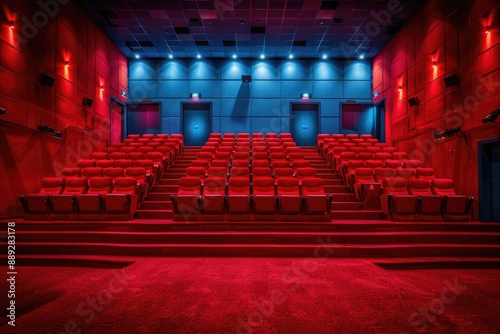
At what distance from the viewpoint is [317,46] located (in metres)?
8.78

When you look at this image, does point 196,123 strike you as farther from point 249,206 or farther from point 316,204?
point 316,204

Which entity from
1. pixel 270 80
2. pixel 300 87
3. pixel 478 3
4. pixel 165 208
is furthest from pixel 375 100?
pixel 165 208

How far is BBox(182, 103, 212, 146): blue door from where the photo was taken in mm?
9703

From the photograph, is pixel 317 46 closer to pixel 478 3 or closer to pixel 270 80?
pixel 270 80

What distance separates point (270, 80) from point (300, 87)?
90 cm

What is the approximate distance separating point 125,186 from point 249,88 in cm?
565

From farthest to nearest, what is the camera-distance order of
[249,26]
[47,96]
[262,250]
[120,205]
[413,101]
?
[249,26] < [413,101] < [47,96] < [120,205] < [262,250]

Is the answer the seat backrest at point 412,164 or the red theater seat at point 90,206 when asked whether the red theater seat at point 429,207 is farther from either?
the red theater seat at point 90,206

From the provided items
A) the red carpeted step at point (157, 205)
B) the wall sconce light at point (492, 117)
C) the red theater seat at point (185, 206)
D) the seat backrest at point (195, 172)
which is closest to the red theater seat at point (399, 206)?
the wall sconce light at point (492, 117)

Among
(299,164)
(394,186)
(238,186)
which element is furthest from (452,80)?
(238,186)

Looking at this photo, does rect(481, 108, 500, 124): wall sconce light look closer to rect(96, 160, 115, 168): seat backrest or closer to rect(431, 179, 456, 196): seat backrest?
rect(431, 179, 456, 196): seat backrest

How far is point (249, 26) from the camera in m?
7.68

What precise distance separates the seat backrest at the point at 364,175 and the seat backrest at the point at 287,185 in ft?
3.78

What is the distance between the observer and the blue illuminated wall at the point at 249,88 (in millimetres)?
9516
